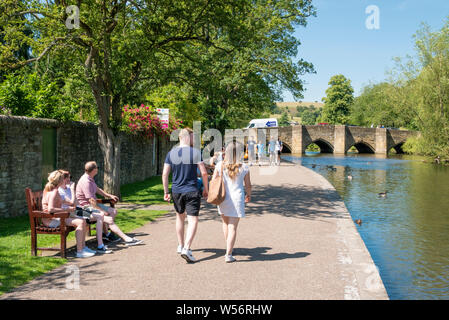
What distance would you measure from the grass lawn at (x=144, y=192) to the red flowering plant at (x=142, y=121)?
6.78ft

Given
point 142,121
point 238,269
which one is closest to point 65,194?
point 238,269

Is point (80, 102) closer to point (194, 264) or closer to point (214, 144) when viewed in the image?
point (194, 264)

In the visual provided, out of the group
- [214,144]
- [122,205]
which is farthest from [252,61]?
[122,205]

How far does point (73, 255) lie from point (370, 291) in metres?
4.11

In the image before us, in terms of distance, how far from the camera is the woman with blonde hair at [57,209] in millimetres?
6301

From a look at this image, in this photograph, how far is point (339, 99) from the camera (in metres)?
86.9

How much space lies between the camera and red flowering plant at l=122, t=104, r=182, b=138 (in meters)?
17.3

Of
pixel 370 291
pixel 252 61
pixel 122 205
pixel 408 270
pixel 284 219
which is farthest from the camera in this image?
pixel 252 61

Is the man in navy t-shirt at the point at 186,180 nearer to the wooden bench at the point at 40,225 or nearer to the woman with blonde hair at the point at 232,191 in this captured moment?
the woman with blonde hair at the point at 232,191

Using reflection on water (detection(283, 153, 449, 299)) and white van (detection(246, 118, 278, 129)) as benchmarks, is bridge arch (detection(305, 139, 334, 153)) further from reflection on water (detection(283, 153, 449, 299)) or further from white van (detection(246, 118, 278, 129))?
reflection on water (detection(283, 153, 449, 299))

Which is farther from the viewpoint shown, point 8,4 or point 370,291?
point 8,4

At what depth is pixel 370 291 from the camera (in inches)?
193

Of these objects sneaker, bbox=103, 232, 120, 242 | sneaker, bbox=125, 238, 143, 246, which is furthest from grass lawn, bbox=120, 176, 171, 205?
sneaker, bbox=125, 238, 143, 246
